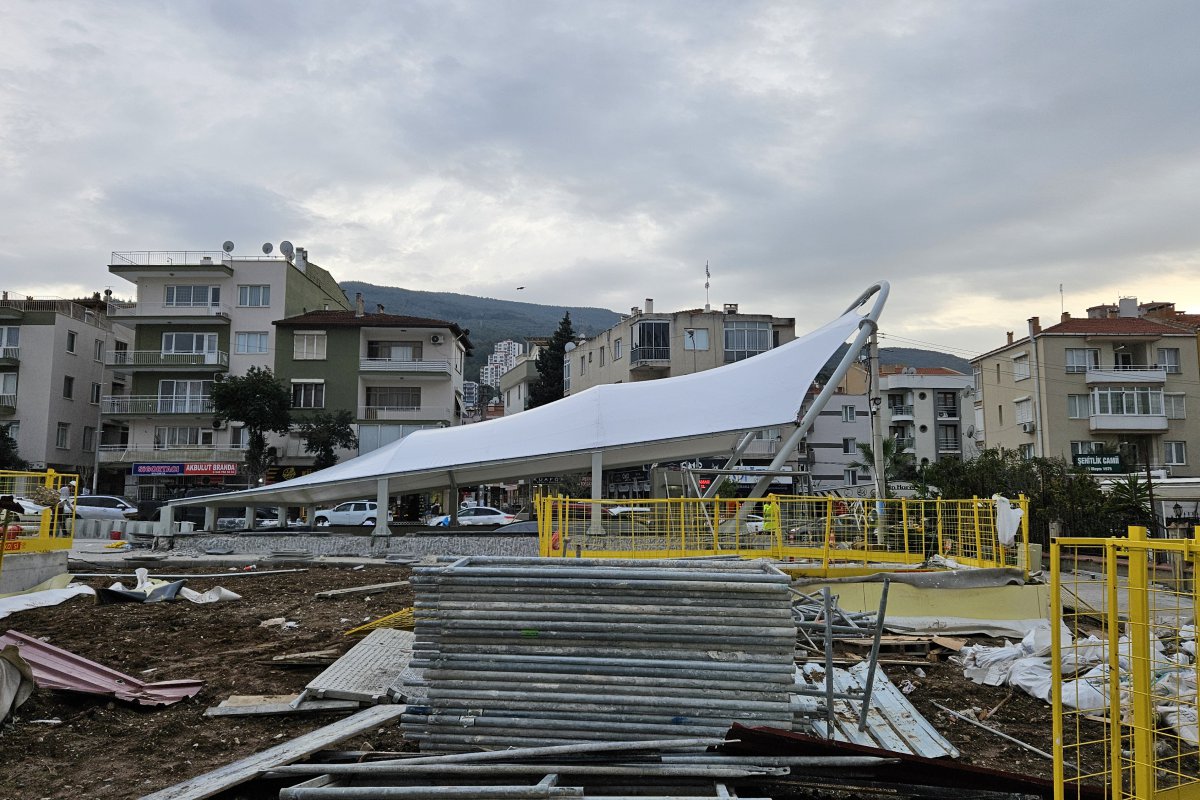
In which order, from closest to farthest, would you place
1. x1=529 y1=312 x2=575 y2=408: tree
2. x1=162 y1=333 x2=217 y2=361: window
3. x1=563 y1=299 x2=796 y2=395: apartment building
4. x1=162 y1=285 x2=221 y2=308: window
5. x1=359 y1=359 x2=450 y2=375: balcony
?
x1=359 y1=359 x2=450 y2=375: balcony → x1=162 y1=333 x2=217 y2=361: window → x1=162 y1=285 x2=221 y2=308: window → x1=563 y1=299 x2=796 y2=395: apartment building → x1=529 y1=312 x2=575 y2=408: tree

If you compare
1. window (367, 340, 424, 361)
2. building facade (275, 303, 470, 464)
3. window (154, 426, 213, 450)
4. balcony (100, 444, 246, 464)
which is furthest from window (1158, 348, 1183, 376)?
window (154, 426, 213, 450)

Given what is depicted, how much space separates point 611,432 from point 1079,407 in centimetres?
3571

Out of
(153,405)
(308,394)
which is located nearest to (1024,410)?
(308,394)

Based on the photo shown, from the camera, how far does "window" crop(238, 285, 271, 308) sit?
4816 cm

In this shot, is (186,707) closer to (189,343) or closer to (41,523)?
(41,523)

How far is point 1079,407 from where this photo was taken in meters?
47.1

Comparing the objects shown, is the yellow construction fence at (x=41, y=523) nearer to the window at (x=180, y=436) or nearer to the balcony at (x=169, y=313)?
the window at (x=180, y=436)

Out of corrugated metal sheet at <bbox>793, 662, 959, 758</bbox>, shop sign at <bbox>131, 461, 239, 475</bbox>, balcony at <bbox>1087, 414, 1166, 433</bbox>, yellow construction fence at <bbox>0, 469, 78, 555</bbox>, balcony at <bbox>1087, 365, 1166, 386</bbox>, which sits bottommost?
corrugated metal sheet at <bbox>793, 662, 959, 758</bbox>

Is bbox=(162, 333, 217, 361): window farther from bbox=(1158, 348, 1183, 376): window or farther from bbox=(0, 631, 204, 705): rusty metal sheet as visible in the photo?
bbox=(1158, 348, 1183, 376): window

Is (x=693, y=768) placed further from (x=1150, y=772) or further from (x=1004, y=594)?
(x=1004, y=594)

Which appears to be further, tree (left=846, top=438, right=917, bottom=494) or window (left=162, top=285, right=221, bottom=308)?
window (left=162, top=285, right=221, bottom=308)

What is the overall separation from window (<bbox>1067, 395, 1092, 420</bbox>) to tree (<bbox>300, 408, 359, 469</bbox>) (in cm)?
3786

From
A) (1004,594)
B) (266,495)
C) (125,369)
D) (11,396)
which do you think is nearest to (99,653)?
(1004,594)

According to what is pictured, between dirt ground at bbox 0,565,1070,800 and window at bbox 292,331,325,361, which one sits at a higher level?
window at bbox 292,331,325,361
